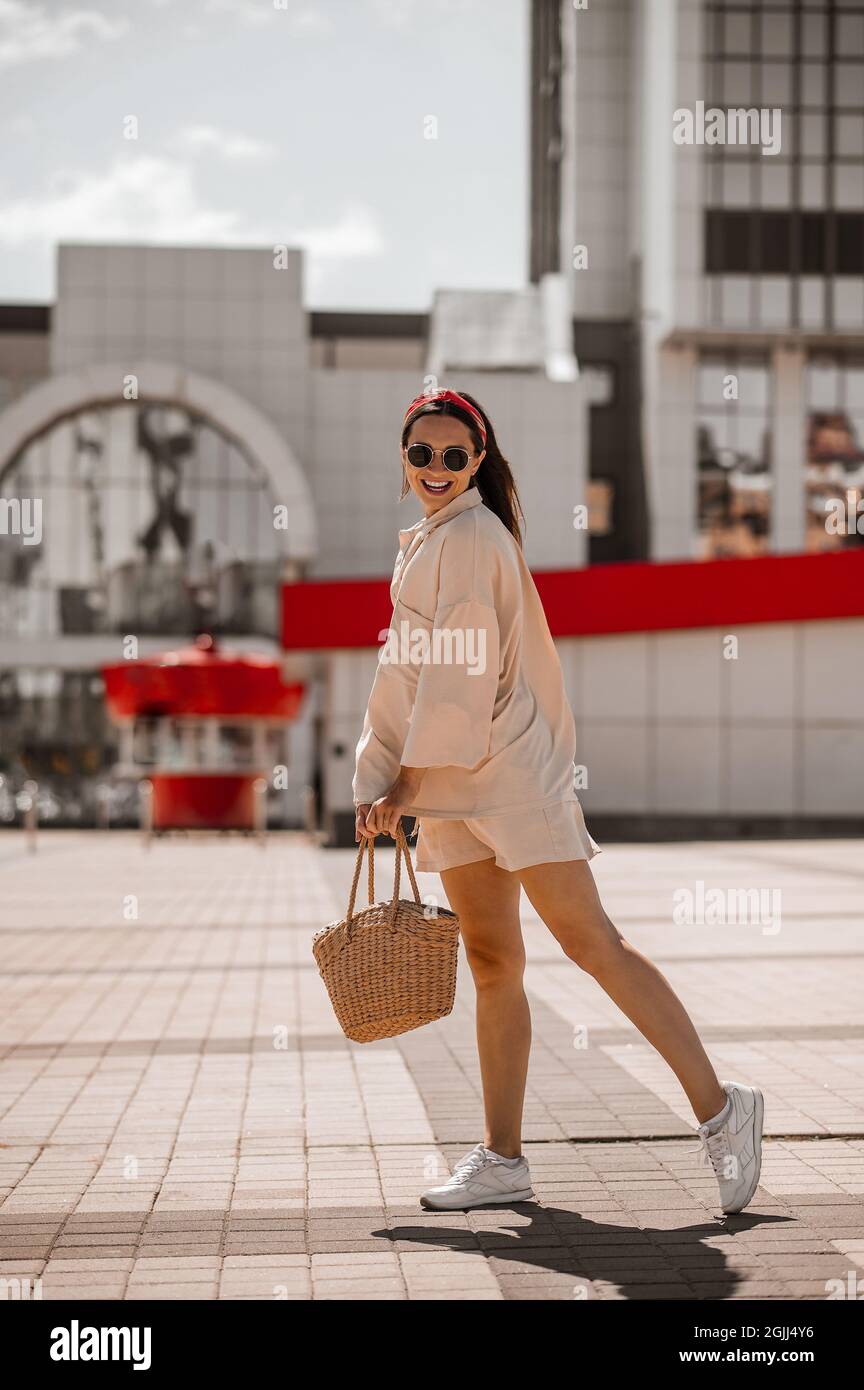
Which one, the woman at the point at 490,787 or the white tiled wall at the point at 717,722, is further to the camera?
the white tiled wall at the point at 717,722

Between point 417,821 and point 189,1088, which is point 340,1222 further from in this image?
point 189,1088

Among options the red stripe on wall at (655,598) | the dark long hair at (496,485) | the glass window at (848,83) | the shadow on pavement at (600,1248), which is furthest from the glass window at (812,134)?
the shadow on pavement at (600,1248)

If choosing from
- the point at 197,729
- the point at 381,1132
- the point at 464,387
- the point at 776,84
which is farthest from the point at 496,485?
the point at 776,84

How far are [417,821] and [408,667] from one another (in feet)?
1.25

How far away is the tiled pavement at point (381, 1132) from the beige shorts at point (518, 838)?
860 mm

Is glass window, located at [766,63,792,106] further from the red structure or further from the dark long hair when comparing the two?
the dark long hair

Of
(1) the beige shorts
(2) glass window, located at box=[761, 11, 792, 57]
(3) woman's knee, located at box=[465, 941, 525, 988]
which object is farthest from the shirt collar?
(2) glass window, located at box=[761, 11, 792, 57]

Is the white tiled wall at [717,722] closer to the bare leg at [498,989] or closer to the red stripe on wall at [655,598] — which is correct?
the red stripe on wall at [655,598]

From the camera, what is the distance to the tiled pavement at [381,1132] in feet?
11.7

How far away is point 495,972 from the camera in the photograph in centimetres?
418

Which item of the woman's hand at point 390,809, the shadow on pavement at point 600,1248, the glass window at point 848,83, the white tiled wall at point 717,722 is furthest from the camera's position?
the glass window at point 848,83

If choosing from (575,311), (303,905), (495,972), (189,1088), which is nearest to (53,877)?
(303,905)

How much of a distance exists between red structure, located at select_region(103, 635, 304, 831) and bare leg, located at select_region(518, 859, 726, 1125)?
24611mm
